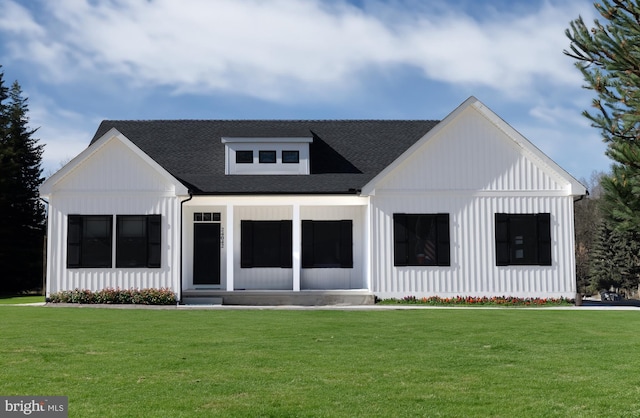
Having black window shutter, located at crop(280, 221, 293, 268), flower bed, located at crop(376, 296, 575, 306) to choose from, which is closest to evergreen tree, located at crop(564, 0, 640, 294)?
flower bed, located at crop(376, 296, 575, 306)

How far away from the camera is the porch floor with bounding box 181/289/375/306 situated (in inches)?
816

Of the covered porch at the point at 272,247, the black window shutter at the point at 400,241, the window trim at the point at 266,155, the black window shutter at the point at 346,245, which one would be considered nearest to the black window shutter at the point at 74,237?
the covered porch at the point at 272,247

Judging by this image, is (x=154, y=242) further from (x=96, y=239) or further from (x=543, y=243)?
(x=543, y=243)

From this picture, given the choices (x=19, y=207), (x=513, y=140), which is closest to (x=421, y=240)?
(x=513, y=140)

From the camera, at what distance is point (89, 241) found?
69.3ft

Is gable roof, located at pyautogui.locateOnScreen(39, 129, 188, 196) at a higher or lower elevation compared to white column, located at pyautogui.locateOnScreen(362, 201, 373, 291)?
higher

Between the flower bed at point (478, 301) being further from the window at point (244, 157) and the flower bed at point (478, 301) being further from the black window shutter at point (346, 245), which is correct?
the window at point (244, 157)

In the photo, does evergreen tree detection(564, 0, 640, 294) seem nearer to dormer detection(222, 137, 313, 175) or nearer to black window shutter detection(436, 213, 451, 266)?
black window shutter detection(436, 213, 451, 266)

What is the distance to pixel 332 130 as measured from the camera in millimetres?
26156

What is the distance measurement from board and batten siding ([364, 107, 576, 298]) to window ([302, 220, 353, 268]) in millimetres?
1461

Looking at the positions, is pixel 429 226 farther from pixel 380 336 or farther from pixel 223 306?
pixel 380 336

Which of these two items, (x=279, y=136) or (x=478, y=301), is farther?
(x=279, y=136)

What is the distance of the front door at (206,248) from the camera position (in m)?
22.5

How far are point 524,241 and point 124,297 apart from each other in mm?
11724
